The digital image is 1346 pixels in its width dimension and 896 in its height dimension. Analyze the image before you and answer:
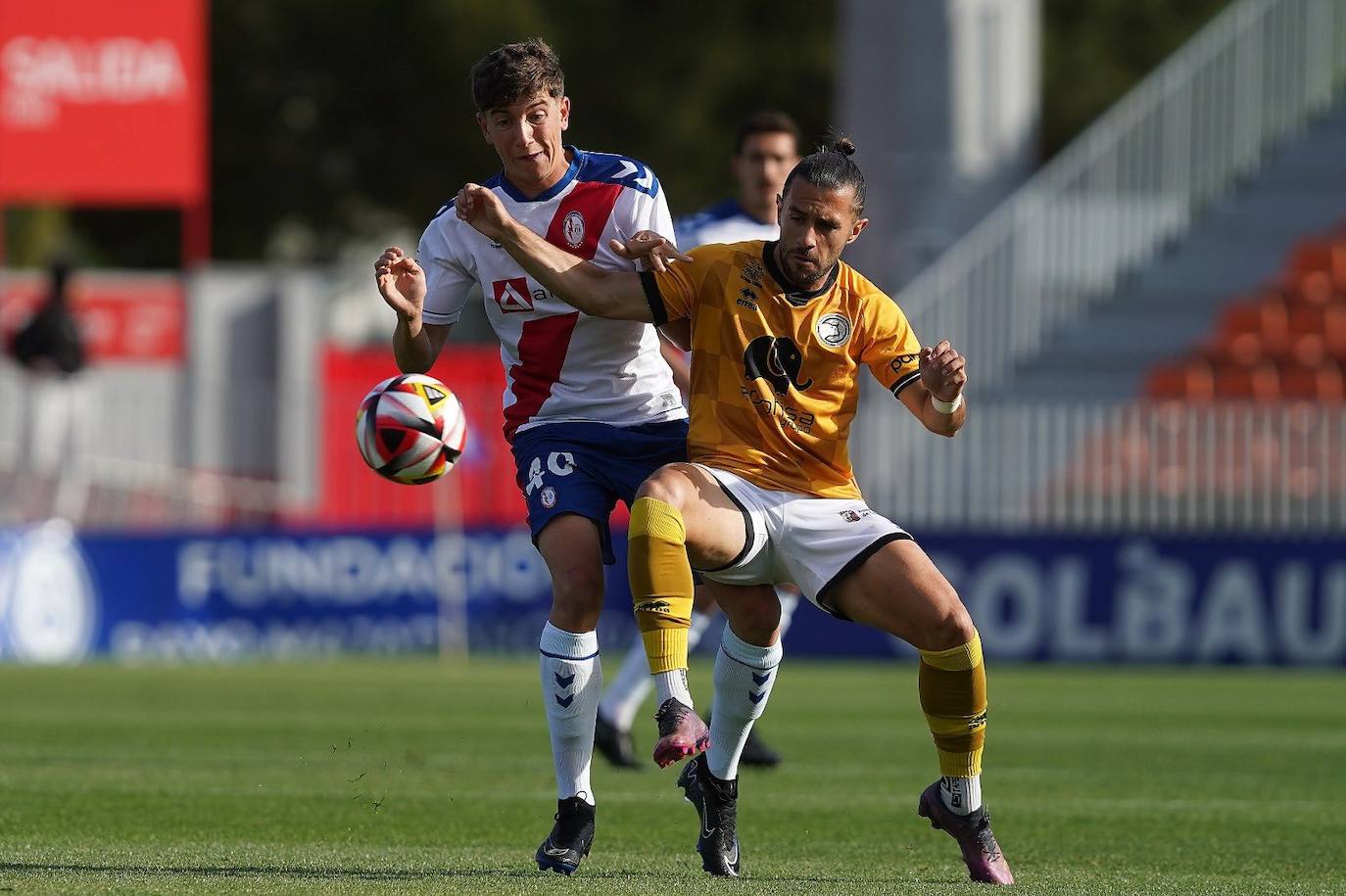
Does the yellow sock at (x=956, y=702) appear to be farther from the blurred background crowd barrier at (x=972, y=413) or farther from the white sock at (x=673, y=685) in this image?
the blurred background crowd barrier at (x=972, y=413)

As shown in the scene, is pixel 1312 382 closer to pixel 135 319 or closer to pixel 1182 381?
pixel 1182 381

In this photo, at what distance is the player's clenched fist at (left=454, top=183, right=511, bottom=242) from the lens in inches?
272

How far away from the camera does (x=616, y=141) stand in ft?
135

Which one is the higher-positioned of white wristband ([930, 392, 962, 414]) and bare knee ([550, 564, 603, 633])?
white wristband ([930, 392, 962, 414])

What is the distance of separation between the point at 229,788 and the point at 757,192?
11.5ft

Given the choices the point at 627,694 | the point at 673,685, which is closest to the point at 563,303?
the point at 673,685

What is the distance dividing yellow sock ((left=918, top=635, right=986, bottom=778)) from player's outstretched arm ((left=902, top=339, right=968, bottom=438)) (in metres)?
0.60

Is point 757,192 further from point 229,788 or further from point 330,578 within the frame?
point 330,578

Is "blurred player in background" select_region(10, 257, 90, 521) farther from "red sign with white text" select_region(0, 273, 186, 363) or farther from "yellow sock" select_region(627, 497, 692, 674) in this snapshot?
"yellow sock" select_region(627, 497, 692, 674)

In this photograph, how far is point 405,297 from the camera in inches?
278

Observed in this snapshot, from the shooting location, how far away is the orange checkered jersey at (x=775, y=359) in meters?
6.88

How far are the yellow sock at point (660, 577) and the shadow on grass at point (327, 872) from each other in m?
0.65

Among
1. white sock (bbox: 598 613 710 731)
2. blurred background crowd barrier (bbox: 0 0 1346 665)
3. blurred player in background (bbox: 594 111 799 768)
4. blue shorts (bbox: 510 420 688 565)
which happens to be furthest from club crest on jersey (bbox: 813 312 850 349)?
blurred background crowd barrier (bbox: 0 0 1346 665)

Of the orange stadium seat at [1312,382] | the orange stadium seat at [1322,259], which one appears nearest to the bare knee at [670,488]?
the orange stadium seat at [1312,382]
